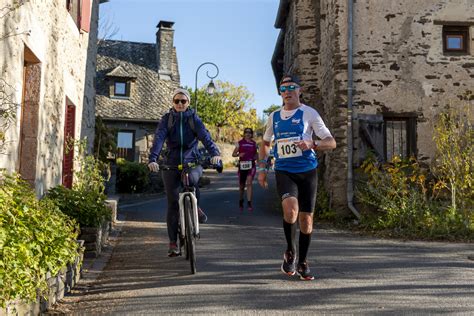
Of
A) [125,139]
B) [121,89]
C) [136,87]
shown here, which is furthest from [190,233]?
[136,87]

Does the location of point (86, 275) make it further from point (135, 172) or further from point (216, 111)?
point (216, 111)

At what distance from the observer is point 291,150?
477cm

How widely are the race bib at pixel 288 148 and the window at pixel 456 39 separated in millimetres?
8357

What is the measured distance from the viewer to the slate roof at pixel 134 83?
1072 inches

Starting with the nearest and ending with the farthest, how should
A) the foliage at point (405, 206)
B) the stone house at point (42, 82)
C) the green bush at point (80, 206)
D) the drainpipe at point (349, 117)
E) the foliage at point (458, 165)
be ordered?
the stone house at point (42, 82), the green bush at point (80, 206), the foliage at point (405, 206), the foliage at point (458, 165), the drainpipe at point (349, 117)

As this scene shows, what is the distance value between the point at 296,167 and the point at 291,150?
161 millimetres

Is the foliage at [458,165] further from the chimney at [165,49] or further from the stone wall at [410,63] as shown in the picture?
the chimney at [165,49]

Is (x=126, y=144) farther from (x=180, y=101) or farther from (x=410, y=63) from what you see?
(x=180, y=101)

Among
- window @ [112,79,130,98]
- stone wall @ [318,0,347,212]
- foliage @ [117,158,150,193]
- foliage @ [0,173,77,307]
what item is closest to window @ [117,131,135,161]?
window @ [112,79,130,98]

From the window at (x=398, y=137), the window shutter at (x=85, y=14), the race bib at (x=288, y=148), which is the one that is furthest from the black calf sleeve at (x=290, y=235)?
the window at (x=398, y=137)

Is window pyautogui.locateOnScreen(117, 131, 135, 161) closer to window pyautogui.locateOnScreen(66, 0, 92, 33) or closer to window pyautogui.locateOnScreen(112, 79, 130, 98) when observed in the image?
window pyautogui.locateOnScreen(112, 79, 130, 98)

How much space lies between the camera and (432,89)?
11.4 meters

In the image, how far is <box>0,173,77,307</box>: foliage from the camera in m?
2.96

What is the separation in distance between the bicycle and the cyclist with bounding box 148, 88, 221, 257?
66 mm
